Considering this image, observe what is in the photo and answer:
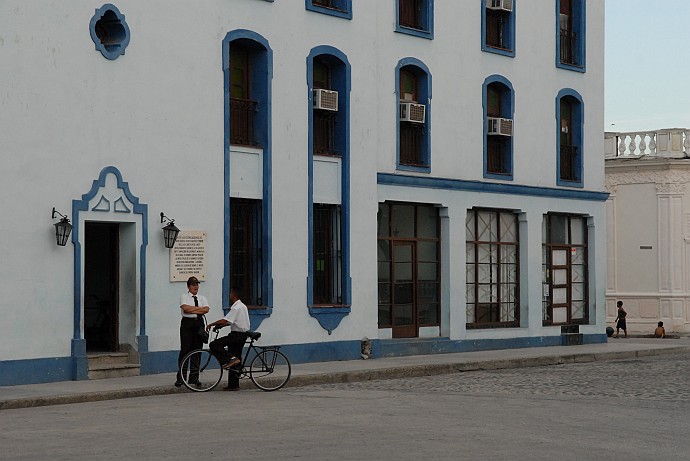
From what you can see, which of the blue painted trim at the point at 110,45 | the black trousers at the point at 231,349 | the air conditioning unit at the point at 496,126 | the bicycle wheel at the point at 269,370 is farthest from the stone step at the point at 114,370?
the air conditioning unit at the point at 496,126

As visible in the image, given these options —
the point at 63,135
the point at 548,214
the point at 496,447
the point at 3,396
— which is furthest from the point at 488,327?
the point at 496,447

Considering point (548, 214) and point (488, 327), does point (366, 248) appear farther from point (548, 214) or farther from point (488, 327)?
point (548, 214)

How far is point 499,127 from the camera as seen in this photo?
3150 cm

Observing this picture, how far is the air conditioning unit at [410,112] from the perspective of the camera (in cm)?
2880

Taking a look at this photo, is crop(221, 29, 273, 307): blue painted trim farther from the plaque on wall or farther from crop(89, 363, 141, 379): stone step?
crop(89, 363, 141, 379): stone step

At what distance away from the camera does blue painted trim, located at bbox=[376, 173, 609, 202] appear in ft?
93.7

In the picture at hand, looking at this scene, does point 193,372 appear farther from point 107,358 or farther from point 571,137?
point 571,137

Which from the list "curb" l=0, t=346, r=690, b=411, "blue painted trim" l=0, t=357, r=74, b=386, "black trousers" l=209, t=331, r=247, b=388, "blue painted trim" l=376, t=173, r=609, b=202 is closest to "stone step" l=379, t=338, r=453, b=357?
"curb" l=0, t=346, r=690, b=411

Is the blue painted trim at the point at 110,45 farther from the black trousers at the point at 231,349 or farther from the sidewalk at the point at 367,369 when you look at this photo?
the sidewalk at the point at 367,369

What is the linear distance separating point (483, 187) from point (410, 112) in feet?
10.4

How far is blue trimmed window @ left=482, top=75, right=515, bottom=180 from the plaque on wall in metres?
9.33

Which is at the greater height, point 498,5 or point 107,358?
point 498,5

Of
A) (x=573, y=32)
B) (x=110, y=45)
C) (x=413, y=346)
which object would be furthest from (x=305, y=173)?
(x=573, y=32)

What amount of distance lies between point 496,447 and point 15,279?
10125 millimetres
